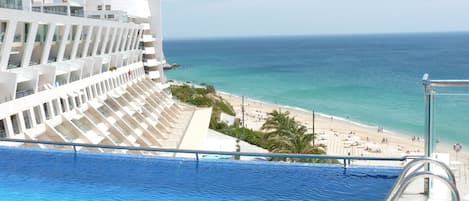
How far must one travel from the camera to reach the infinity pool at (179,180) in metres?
8.54

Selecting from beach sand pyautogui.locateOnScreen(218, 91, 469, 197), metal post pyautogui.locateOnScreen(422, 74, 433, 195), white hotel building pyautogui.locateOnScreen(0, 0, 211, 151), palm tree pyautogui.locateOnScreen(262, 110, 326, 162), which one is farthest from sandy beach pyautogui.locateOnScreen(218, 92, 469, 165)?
metal post pyautogui.locateOnScreen(422, 74, 433, 195)

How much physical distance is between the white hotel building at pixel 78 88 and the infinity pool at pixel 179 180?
11836 mm

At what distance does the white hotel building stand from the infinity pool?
1184 centimetres

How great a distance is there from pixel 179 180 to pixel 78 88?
2156 cm

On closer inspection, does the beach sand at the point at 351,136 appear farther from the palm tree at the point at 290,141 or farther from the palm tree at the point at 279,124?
the palm tree at the point at 279,124

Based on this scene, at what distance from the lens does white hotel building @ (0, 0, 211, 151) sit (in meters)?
21.9

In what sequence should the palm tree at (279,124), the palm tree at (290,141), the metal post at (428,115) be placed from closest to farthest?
the metal post at (428,115), the palm tree at (290,141), the palm tree at (279,124)

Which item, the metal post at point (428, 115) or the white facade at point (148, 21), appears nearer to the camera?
the metal post at point (428, 115)

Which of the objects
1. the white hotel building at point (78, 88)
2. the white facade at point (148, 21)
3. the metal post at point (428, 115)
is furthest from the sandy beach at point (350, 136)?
the metal post at point (428, 115)

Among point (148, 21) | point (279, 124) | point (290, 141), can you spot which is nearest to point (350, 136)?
point (279, 124)

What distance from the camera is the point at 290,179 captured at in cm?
906

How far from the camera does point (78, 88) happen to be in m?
29.3

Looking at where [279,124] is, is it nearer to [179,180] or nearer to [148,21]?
[148,21]

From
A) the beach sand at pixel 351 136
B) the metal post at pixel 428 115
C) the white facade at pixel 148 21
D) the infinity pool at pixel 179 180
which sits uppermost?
the white facade at pixel 148 21
